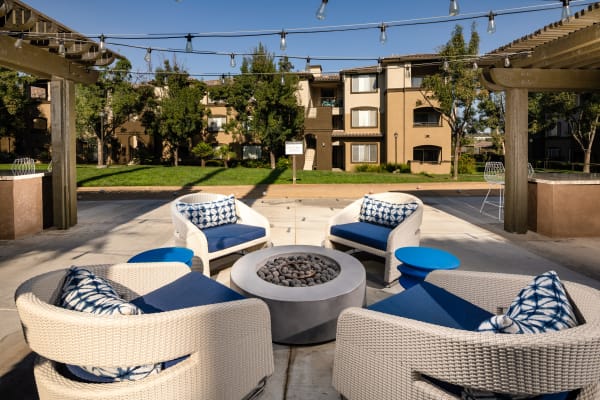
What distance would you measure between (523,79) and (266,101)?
676 inches

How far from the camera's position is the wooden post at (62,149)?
7.96m

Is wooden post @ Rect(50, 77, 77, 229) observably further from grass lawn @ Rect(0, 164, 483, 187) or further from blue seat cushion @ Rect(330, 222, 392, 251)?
grass lawn @ Rect(0, 164, 483, 187)

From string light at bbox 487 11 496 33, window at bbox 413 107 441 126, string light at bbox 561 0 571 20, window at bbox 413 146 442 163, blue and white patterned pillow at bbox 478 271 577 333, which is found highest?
window at bbox 413 107 441 126

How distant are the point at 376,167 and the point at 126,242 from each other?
2126 centimetres

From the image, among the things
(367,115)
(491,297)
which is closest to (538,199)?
(491,297)

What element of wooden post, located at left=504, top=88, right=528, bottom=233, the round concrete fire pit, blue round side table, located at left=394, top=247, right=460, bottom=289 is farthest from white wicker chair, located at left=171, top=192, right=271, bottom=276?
wooden post, located at left=504, top=88, right=528, bottom=233

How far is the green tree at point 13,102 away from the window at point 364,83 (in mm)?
22950

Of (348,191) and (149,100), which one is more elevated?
(149,100)

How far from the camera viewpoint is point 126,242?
7.02m

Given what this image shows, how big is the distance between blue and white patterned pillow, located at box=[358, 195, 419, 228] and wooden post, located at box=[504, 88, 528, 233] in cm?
340

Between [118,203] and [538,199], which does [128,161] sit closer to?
[118,203]

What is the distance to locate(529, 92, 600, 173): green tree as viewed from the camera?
2473 centimetres

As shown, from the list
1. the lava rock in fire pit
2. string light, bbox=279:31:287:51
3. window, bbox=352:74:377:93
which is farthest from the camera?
window, bbox=352:74:377:93

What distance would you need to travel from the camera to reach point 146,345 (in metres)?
→ 1.90
